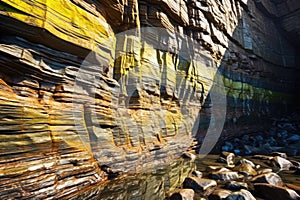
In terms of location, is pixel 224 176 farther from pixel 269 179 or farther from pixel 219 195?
pixel 219 195

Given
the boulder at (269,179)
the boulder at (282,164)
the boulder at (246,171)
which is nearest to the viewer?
the boulder at (269,179)

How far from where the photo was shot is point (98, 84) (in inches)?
274

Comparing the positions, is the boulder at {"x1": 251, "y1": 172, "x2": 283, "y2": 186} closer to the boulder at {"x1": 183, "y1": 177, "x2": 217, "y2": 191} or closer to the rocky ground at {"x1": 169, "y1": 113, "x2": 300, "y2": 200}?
the rocky ground at {"x1": 169, "y1": 113, "x2": 300, "y2": 200}

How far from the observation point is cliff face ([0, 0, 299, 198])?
15.5 feet

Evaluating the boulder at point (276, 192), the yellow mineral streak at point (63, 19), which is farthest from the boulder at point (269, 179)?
the yellow mineral streak at point (63, 19)

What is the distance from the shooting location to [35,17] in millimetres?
4980

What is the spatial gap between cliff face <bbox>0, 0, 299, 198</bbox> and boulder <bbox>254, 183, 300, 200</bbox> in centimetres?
386

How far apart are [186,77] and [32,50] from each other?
25.9ft

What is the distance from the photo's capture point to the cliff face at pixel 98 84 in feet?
15.5

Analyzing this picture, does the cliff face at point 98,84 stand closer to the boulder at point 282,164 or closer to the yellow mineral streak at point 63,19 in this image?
the yellow mineral streak at point 63,19

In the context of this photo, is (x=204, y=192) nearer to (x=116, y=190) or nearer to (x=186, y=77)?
(x=116, y=190)

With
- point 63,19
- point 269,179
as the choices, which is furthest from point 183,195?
point 63,19

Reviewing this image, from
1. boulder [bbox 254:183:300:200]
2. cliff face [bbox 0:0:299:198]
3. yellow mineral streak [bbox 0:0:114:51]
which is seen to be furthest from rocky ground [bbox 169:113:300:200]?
yellow mineral streak [bbox 0:0:114:51]

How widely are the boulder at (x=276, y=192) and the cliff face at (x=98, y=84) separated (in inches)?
152
